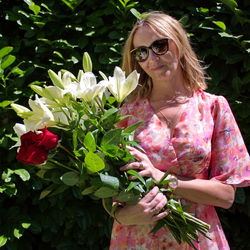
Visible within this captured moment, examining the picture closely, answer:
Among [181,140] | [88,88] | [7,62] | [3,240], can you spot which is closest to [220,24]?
[181,140]

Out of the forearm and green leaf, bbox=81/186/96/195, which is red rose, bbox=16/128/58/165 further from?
the forearm

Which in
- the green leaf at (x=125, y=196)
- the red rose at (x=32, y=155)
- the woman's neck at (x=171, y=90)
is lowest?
the green leaf at (x=125, y=196)

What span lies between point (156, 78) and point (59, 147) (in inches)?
18.9

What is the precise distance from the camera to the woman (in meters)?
1.61

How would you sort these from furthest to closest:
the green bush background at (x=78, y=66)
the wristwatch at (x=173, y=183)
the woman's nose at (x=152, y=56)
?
the green bush background at (x=78, y=66) → the woman's nose at (x=152, y=56) → the wristwatch at (x=173, y=183)

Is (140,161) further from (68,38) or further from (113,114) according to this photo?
(68,38)

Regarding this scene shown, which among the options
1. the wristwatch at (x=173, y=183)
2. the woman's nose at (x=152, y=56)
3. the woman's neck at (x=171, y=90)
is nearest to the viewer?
the wristwatch at (x=173, y=183)

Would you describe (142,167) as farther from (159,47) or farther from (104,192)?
(159,47)

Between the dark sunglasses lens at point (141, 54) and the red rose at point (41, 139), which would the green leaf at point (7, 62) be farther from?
the red rose at point (41, 139)

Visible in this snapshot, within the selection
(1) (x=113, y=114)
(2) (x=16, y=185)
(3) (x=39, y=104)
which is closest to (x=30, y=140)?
(3) (x=39, y=104)

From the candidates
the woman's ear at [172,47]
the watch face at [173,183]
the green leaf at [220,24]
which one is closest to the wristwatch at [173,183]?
the watch face at [173,183]

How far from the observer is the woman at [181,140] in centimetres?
161

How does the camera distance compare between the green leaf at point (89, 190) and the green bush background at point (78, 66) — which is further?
the green bush background at point (78, 66)

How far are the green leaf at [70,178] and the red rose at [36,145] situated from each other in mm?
80
